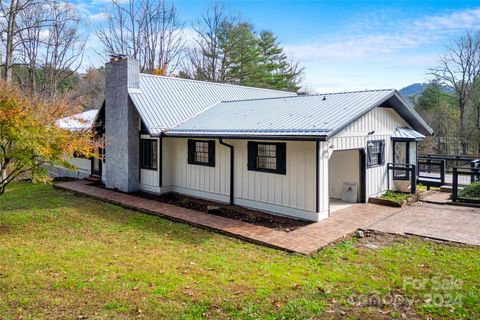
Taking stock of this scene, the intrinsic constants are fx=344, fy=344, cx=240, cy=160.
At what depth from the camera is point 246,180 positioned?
10.4 metres

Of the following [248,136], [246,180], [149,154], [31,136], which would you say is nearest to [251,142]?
[248,136]

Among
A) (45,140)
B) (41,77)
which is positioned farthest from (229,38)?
(45,140)

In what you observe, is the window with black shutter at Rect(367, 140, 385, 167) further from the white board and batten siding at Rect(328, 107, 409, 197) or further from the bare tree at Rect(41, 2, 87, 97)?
the bare tree at Rect(41, 2, 87, 97)

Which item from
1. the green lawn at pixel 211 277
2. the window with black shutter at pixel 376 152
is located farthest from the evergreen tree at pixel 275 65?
the green lawn at pixel 211 277

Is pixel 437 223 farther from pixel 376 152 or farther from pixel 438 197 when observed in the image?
pixel 438 197

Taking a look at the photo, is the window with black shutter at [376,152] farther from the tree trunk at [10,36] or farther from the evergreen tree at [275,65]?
the evergreen tree at [275,65]

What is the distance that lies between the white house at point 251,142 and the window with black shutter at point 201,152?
3cm

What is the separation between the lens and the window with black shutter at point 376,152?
11117 millimetres

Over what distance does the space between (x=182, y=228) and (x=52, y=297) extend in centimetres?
407

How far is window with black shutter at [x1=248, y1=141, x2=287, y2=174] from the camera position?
31.0 ft

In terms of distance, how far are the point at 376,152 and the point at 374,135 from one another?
2.14 ft

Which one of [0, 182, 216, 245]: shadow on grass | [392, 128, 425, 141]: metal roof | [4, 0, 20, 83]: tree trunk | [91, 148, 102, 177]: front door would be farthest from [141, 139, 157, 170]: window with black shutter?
[4, 0, 20, 83]: tree trunk

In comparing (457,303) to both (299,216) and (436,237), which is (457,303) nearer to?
(436,237)

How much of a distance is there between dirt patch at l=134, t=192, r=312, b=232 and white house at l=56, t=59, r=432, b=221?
10.7 inches
